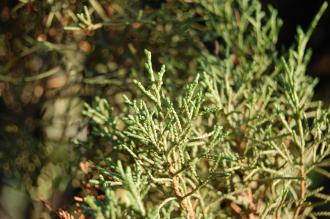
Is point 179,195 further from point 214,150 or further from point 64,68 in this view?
point 64,68

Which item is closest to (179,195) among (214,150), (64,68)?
(214,150)

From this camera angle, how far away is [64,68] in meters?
1.47

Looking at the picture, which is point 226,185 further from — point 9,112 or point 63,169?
point 9,112

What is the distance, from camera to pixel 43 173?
1438 millimetres

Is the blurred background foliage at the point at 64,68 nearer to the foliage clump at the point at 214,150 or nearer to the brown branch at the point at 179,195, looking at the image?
the foliage clump at the point at 214,150

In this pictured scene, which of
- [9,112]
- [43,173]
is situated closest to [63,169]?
Result: [43,173]

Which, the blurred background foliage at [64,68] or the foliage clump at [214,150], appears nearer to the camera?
the foliage clump at [214,150]

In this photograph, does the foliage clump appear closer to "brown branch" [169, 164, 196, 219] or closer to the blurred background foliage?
"brown branch" [169, 164, 196, 219]

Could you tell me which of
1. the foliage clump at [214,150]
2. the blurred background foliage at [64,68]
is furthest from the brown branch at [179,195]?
the blurred background foliage at [64,68]

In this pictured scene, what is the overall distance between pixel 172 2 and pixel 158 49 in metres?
0.16

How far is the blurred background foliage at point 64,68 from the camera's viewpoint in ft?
4.51

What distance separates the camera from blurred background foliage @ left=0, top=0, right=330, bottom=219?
1.38 m

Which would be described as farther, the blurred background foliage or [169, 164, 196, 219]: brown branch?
the blurred background foliage

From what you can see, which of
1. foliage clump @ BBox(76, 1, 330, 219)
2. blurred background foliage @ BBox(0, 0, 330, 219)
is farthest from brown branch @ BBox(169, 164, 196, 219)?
blurred background foliage @ BBox(0, 0, 330, 219)
